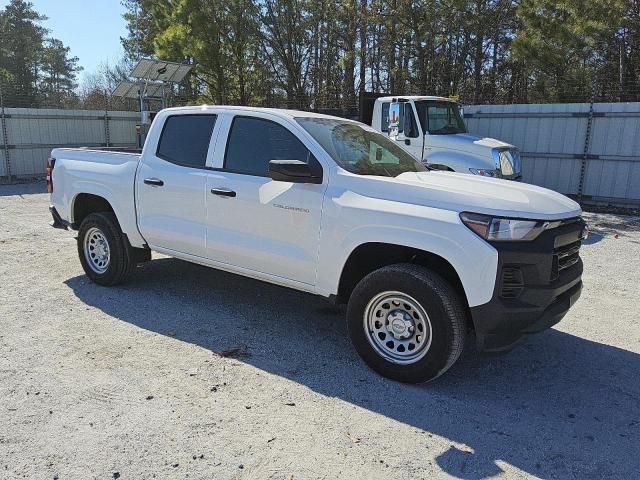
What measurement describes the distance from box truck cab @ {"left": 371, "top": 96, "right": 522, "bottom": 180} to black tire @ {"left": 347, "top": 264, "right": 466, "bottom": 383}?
6384 millimetres

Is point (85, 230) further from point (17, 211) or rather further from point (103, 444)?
point (17, 211)

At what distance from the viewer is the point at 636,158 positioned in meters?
12.4

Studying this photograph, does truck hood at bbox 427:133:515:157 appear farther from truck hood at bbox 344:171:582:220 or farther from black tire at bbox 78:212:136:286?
black tire at bbox 78:212:136:286

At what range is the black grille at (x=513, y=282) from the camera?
11.6ft

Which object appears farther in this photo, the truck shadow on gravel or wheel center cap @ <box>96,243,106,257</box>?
wheel center cap @ <box>96,243,106,257</box>

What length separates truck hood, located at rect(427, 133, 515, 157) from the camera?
33.0 feet

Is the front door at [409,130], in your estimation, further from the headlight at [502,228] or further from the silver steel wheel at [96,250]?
the headlight at [502,228]

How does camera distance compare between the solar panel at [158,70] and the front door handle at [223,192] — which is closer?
the front door handle at [223,192]

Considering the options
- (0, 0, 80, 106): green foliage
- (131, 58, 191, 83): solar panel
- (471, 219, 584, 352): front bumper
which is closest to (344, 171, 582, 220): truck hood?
(471, 219, 584, 352): front bumper

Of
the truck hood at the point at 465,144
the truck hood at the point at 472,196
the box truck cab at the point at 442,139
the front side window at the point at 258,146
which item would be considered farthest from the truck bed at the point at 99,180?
the truck hood at the point at 465,144

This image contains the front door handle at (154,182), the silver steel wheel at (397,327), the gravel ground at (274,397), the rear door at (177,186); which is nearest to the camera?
the gravel ground at (274,397)

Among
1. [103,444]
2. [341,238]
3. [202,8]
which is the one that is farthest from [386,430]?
[202,8]

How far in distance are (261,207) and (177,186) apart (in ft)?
3.50

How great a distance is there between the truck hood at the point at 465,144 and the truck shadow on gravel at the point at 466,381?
222 inches
